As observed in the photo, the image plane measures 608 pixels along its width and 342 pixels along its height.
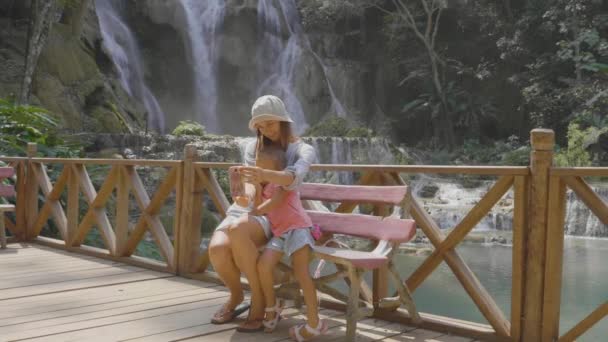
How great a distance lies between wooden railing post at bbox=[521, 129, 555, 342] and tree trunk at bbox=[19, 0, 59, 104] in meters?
11.0

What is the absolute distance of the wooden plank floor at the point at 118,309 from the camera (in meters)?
3.21

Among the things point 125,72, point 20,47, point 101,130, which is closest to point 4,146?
point 101,130

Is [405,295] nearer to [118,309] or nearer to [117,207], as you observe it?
[118,309]

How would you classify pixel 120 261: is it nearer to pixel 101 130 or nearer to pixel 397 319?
pixel 397 319

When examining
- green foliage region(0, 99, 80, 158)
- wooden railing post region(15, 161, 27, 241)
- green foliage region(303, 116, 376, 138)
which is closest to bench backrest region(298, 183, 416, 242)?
wooden railing post region(15, 161, 27, 241)

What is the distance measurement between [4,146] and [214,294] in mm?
4393

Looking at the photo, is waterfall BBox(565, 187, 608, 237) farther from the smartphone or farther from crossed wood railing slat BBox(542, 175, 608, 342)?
the smartphone

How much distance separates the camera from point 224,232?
3271 millimetres

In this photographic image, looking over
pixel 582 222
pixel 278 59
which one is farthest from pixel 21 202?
pixel 278 59

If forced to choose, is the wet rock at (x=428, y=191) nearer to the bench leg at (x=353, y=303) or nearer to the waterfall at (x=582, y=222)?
the waterfall at (x=582, y=222)

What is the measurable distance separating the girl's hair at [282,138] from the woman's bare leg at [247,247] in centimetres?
37

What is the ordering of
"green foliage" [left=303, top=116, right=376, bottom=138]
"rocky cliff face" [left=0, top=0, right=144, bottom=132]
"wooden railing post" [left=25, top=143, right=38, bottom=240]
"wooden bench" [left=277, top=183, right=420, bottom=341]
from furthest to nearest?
"green foliage" [left=303, top=116, right=376, bottom=138], "rocky cliff face" [left=0, top=0, right=144, bottom=132], "wooden railing post" [left=25, top=143, right=38, bottom=240], "wooden bench" [left=277, top=183, right=420, bottom=341]

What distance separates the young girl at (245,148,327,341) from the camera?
3041 mm

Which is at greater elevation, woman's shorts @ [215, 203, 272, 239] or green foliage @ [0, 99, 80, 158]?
green foliage @ [0, 99, 80, 158]
